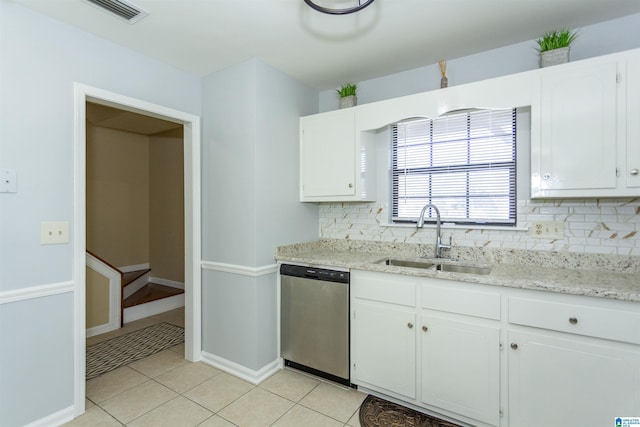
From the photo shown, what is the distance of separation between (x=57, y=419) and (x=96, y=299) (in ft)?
5.52

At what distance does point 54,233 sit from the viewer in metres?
1.97

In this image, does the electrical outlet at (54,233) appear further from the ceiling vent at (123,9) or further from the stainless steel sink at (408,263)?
the stainless steel sink at (408,263)

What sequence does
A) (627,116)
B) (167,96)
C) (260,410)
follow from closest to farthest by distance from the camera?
(627,116) < (260,410) < (167,96)

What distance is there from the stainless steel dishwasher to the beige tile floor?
0.15 m

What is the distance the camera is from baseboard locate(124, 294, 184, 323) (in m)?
3.79

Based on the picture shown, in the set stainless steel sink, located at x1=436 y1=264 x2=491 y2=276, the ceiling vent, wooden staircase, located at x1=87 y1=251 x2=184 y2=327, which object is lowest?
wooden staircase, located at x1=87 y1=251 x2=184 y2=327

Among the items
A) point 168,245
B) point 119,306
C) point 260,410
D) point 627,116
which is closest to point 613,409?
point 627,116

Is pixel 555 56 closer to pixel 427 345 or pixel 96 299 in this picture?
pixel 427 345

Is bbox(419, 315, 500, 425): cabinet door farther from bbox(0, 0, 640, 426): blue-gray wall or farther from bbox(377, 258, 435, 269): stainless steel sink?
bbox(0, 0, 640, 426): blue-gray wall

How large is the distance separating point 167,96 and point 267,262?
61.8 inches

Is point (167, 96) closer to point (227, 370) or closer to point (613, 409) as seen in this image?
point (227, 370)

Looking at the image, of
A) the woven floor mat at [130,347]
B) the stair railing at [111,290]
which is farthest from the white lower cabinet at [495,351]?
the stair railing at [111,290]

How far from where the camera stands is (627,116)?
5.64 ft

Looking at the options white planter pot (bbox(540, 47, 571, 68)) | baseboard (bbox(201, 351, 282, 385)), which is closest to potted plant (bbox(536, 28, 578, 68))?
white planter pot (bbox(540, 47, 571, 68))
